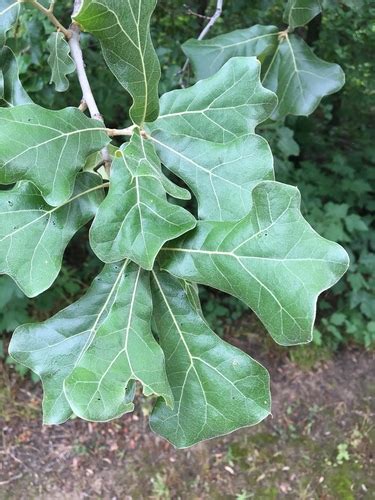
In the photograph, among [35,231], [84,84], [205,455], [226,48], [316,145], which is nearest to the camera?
[35,231]

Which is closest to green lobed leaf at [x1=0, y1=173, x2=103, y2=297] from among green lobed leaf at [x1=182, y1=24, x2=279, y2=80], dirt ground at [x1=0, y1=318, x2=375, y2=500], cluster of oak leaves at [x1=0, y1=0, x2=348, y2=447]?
cluster of oak leaves at [x1=0, y1=0, x2=348, y2=447]

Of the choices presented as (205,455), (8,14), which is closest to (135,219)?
(8,14)

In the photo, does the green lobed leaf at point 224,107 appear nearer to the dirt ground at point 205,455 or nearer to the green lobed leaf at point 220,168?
the green lobed leaf at point 220,168

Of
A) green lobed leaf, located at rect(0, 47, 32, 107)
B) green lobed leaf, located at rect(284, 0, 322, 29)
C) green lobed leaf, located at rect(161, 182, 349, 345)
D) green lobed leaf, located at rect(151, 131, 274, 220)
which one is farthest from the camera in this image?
green lobed leaf, located at rect(284, 0, 322, 29)

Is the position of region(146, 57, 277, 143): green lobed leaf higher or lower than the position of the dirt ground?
higher

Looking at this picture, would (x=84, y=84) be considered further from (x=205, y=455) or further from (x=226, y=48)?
(x=205, y=455)

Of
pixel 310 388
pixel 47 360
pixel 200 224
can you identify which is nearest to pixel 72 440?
pixel 310 388

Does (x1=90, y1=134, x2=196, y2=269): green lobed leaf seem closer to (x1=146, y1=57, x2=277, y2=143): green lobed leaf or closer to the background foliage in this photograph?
(x1=146, y1=57, x2=277, y2=143): green lobed leaf

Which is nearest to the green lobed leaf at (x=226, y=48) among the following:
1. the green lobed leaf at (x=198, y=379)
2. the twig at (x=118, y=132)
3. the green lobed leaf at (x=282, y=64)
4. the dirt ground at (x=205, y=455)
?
the green lobed leaf at (x=282, y=64)
